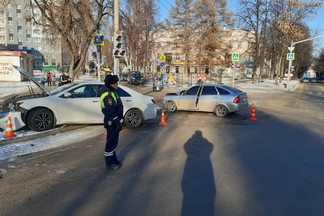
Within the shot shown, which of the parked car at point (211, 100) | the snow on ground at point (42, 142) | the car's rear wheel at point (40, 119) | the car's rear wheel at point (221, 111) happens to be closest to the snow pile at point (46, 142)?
the snow on ground at point (42, 142)

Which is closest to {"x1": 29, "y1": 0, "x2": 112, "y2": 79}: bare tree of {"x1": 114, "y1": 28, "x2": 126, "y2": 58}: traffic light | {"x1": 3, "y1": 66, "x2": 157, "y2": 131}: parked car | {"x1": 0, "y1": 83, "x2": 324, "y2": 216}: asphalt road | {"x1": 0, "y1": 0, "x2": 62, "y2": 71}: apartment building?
{"x1": 114, "y1": 28, "x2": 126, "y2": 58}: traffic light

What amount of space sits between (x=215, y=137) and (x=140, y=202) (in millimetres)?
4248

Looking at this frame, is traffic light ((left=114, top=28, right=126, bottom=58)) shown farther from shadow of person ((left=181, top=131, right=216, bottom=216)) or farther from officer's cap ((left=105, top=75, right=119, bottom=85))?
officer's cap ((left=105, top=75, right=119, bottom=85))

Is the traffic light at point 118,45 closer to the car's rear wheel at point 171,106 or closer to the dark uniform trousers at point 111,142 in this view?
the car's rear wheel at point 171,106

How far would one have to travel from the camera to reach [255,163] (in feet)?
16.9

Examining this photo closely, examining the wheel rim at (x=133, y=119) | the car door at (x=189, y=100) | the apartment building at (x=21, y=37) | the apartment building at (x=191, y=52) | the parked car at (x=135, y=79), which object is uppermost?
the apartment building at (x=21, y=37)

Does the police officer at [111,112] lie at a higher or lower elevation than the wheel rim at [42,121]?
higher

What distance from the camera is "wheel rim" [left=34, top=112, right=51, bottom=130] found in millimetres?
7355

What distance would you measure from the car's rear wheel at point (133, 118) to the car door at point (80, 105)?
2.84ft

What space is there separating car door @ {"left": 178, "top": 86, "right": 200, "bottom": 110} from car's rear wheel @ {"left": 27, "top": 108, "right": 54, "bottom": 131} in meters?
5.82

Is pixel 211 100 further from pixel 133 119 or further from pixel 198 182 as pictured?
pixel 198 182

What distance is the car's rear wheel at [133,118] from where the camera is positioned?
27.1ft

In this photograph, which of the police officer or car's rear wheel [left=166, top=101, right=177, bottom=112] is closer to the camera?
the police officer

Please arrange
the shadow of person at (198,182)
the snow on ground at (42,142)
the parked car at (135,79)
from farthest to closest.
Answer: the parked car at (135,79) → the snow on ground at (42,142) → the shadow of person at (198,182)
